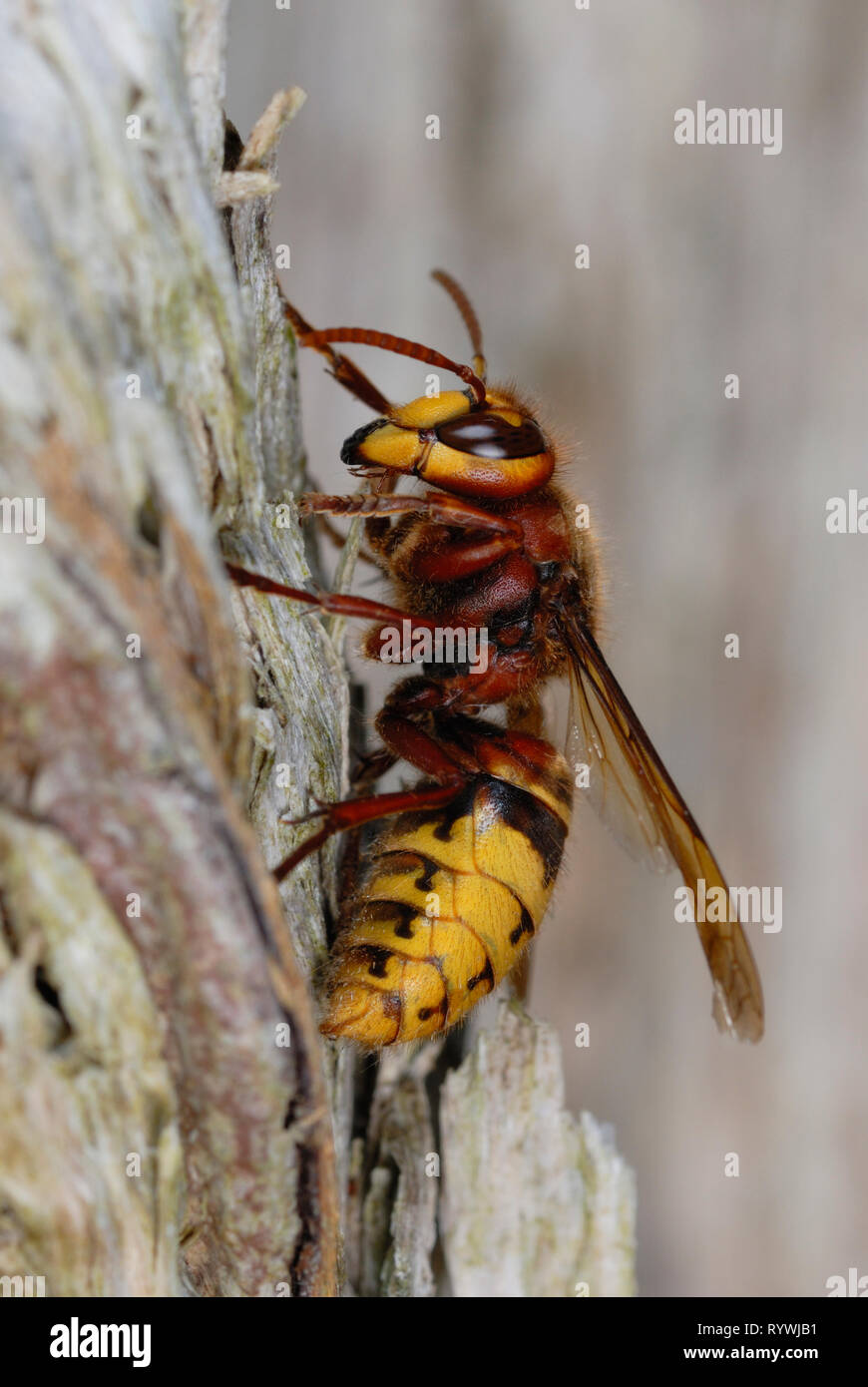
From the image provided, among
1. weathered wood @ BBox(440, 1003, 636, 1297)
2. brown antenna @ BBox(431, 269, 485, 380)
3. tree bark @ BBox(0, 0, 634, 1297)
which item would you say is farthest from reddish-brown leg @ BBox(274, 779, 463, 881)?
brown antenna @ BBox(431, 269, 485, 380)

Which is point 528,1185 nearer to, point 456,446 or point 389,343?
point 456,446

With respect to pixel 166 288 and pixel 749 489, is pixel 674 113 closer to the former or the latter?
pixel 749 489

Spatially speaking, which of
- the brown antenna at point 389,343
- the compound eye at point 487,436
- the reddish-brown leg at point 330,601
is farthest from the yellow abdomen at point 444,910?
the brown antenna at point 389,343

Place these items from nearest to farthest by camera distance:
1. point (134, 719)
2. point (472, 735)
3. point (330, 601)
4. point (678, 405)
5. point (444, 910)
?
1. point (134, 719)
2. point (330, 601)
3. point (444, 910)
4. point (472, 735)
5. point (678, 405)

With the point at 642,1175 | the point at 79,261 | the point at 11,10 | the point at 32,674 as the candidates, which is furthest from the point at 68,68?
the point at 642,1175

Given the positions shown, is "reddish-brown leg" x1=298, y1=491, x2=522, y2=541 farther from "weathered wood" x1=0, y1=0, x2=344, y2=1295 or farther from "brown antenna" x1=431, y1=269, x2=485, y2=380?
"weathered wood" x1=0, y1=0, x2=344, y2=1295

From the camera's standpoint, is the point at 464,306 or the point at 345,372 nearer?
the point at 345,372

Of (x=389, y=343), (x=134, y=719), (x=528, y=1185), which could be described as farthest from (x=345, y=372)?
(x=528, y=1185)
